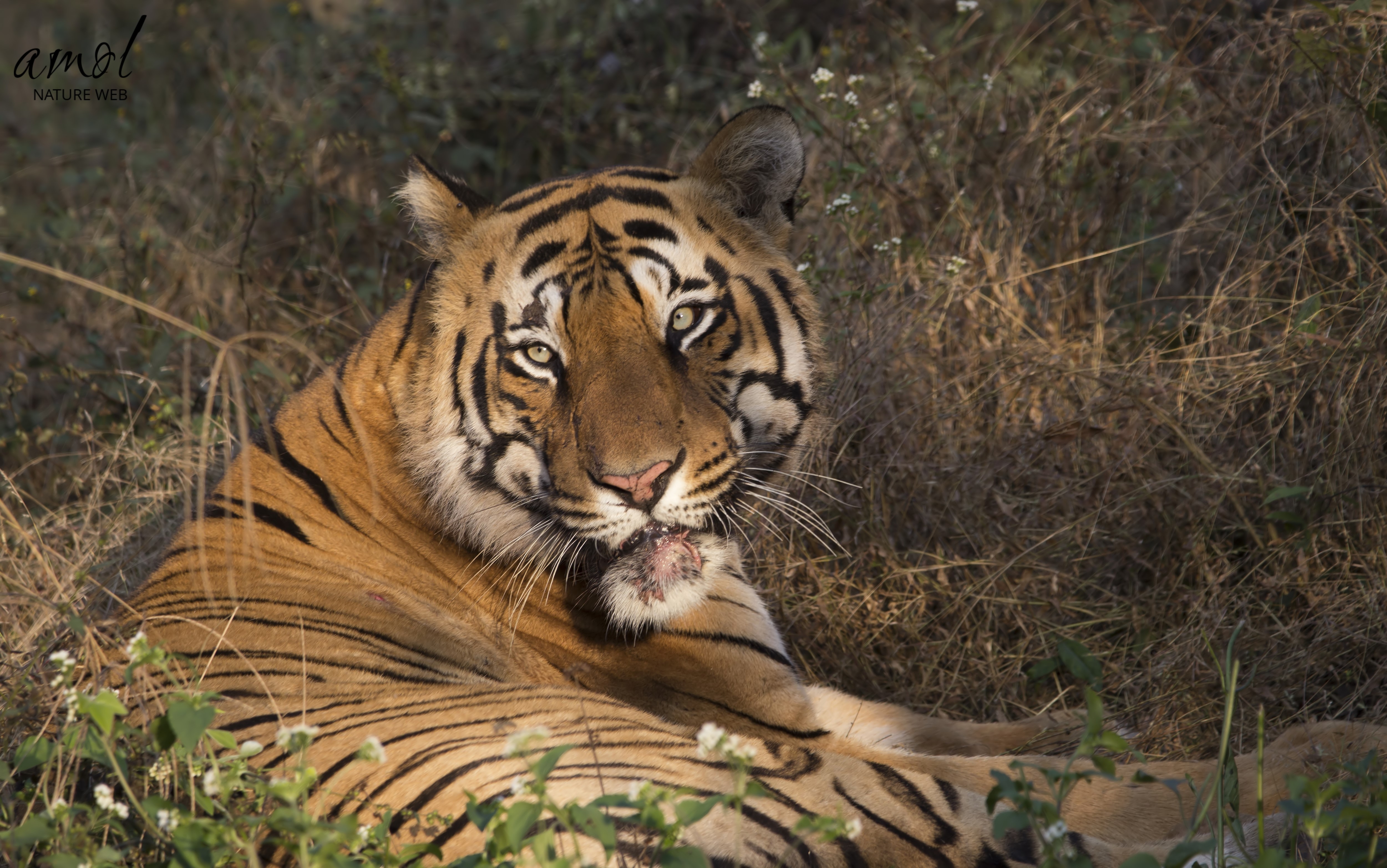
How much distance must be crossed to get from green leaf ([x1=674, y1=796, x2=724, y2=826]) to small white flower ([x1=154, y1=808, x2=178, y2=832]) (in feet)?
2.43

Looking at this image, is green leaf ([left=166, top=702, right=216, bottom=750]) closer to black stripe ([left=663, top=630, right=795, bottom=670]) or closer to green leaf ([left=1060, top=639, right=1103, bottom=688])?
black stripe ([left=663, top=630, right=795, bottom=670])

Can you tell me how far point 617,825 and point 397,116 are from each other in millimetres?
4731

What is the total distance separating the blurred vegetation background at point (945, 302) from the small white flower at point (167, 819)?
0.50 m

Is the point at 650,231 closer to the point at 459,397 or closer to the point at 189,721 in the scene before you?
the point at 459,397

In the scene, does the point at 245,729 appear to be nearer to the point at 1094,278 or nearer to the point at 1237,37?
the point at 1094,278

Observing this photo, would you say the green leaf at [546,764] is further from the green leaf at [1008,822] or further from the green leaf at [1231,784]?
the green leaf at [1231,784]

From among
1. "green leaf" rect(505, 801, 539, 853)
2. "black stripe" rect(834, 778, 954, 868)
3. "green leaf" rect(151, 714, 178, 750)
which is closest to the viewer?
"green leaf" rect(505, 801, 539, 853)

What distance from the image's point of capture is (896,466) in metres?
3.80

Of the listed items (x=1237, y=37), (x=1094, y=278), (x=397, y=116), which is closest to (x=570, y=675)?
(x=1094, y=278)

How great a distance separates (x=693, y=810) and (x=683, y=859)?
0.27 feet

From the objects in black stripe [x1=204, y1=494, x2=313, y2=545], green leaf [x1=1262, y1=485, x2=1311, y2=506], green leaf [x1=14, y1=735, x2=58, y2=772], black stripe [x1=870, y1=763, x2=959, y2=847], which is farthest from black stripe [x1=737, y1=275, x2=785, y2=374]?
green leaf [x1=14, y1=735, x2=58, y2=772]

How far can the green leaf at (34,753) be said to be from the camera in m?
1.97

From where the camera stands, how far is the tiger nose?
2.62 m

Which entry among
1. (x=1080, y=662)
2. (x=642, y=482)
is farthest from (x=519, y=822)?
(x=1080, y=662)
